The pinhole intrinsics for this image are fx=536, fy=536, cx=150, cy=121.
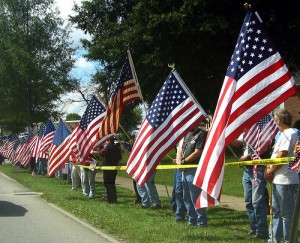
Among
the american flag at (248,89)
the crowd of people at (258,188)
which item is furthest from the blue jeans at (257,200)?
the american flag at (248,89)

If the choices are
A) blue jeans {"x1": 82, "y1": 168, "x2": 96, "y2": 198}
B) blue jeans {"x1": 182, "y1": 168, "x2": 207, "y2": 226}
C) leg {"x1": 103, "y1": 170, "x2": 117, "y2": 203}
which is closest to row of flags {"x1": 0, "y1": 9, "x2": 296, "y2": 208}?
blue jeans {"x1": 182, "y1": 168, "x2": 207, "y2": 226}

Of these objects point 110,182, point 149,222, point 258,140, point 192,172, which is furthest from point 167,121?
point 110,182

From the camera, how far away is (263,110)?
6176 millimetres

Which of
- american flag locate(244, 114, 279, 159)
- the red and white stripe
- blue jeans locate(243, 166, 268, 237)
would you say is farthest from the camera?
american flag locate(244, 114, 279, 159)

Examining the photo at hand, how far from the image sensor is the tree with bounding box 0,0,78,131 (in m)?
35.0

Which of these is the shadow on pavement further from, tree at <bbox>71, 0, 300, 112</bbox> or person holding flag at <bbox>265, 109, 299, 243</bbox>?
tree at <bbox>71, 0, 300, 112</bbox>

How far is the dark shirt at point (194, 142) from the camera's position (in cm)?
942

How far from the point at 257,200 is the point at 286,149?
1.53 meters

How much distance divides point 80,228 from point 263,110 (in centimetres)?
513

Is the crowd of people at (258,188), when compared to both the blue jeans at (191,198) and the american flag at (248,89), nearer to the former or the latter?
the blue jeans at (191,198)

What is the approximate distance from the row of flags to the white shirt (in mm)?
421

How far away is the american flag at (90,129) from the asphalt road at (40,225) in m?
1.69

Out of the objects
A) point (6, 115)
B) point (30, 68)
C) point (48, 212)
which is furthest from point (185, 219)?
point (6, 115)

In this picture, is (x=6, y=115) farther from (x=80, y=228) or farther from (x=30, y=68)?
(x=80, y=228)
